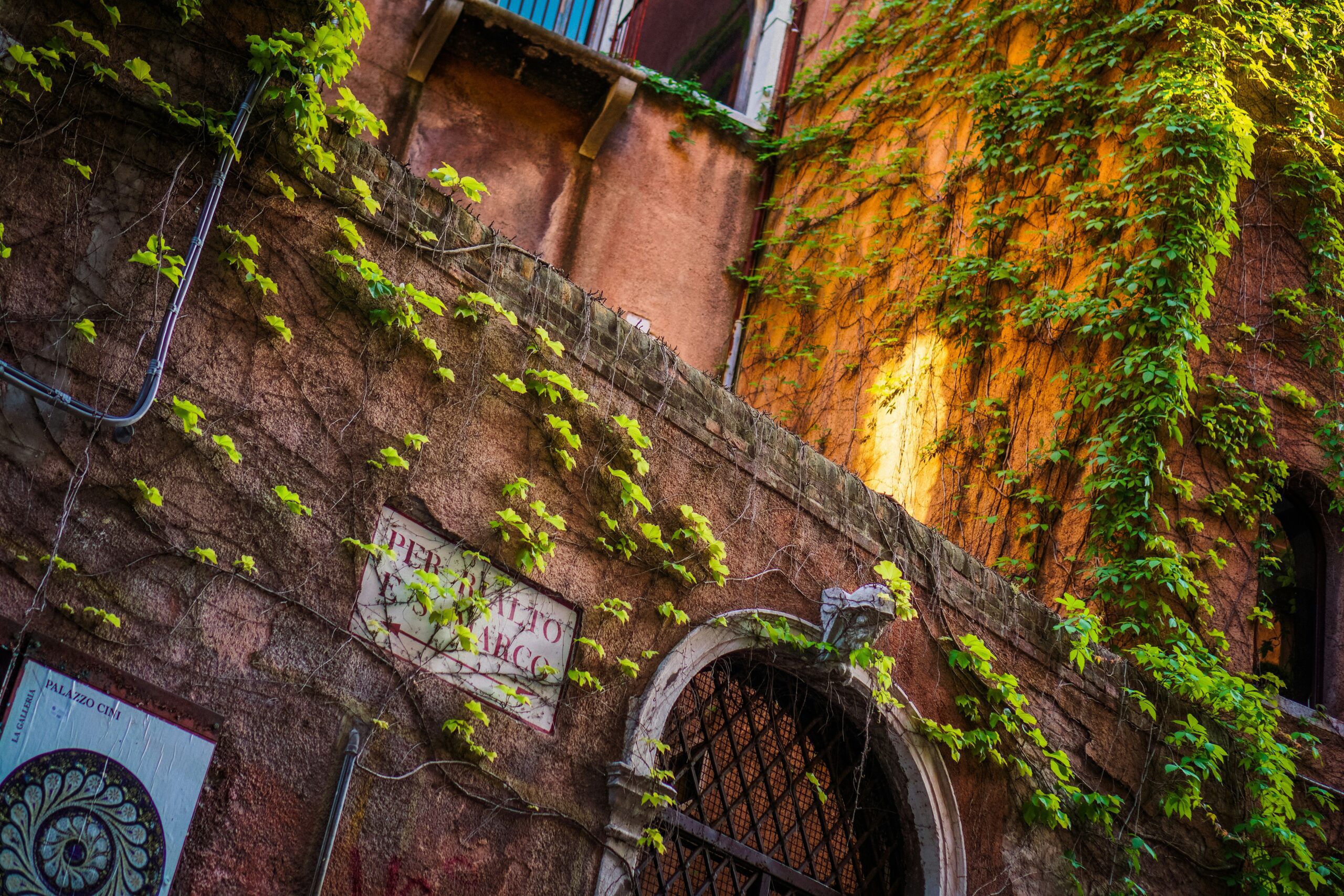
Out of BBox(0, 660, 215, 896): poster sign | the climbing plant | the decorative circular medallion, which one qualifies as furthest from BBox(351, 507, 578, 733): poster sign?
the climbing plant

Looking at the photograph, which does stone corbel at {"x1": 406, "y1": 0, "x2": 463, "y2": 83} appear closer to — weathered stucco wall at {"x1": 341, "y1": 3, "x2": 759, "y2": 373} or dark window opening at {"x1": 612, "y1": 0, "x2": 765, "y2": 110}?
weathered stucco wall at {"x1": 341, "y1": 3, "x2": 759, "y2": 373}

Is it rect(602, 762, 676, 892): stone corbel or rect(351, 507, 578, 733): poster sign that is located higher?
rect(351, 507, 578, 733): poster sign

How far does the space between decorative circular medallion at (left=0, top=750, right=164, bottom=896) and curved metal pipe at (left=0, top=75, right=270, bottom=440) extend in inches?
40.4

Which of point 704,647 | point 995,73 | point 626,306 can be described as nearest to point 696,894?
point 704,647

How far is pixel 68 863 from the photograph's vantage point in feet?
12.8

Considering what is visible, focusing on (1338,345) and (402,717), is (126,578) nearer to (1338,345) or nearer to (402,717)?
(402,717)

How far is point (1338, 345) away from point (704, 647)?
5415 millimetres

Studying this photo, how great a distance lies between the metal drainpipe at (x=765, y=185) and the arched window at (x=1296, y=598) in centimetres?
396

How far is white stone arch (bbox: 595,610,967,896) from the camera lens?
520 centimetres

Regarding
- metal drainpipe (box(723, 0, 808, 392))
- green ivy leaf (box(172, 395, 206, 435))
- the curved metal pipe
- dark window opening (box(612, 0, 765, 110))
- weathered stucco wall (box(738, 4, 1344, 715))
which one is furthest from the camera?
dark window opening (box(612, 0, 765, 110))

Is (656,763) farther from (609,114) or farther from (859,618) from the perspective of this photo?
(609,114)

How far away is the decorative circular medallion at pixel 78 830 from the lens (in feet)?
12.5

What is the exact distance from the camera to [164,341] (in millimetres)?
4465

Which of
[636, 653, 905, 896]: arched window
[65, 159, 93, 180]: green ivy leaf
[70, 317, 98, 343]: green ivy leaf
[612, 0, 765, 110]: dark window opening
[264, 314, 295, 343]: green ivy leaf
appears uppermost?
[612, 0, 765, 110]: dark window opening
